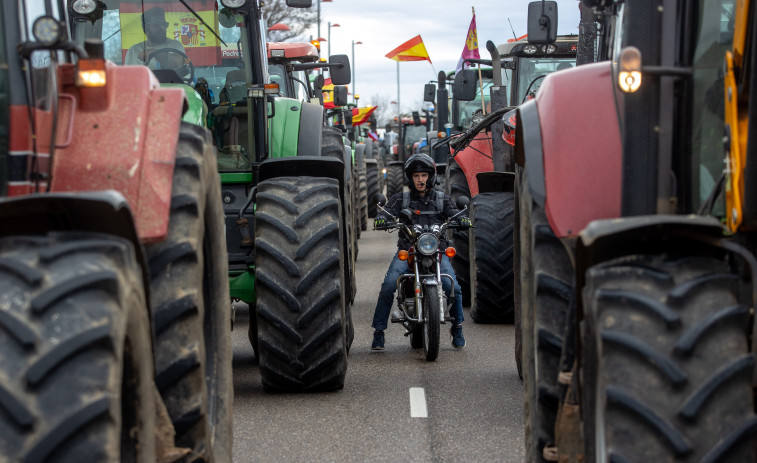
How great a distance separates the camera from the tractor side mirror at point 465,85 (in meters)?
14.5

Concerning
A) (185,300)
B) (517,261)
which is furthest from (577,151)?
(517,261)

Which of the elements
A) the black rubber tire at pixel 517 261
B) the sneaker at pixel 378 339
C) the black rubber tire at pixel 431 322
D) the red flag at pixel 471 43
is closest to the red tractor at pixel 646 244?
the black rubber tire at pixel 517 261

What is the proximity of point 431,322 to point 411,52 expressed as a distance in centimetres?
1402

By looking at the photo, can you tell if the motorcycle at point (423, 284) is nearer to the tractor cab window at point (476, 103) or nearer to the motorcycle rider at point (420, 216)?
the motorcycle rider at point (420, 216)

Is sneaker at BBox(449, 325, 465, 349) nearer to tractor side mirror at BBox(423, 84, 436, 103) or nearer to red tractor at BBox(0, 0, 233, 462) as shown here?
red tractor at BBox(0, 0, 233, 462)

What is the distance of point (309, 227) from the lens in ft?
24.4

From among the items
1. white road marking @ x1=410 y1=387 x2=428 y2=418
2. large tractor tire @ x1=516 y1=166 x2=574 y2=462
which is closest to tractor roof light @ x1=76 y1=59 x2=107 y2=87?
large tractor tire @ x1=516 y1=166 x2=574 y2=462

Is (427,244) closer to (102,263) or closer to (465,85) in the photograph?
(465,85)

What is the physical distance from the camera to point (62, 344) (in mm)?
3016

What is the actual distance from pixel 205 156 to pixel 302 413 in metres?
3.12

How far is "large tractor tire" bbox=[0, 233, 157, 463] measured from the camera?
114 inches

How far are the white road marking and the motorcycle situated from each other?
A: 1170 mm

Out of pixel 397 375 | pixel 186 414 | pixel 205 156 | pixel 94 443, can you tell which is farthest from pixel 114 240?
pixel 397 375

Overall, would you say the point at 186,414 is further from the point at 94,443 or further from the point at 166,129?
the point at 94,443
